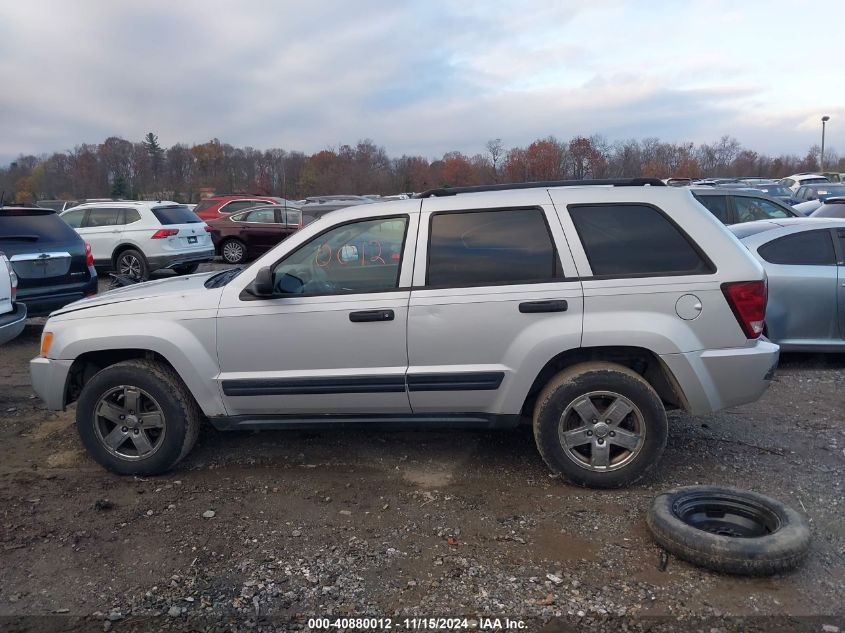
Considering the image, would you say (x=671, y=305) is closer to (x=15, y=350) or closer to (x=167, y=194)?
(x=15, y=350)

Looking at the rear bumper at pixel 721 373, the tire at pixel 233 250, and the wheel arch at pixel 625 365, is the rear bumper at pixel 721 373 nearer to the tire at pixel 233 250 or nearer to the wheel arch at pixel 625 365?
the wheel arch at pixel 625 365

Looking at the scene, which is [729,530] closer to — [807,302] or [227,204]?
[807,302]

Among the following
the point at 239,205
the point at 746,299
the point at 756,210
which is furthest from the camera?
the point at 239,205

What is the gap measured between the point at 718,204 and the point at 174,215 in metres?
10.2

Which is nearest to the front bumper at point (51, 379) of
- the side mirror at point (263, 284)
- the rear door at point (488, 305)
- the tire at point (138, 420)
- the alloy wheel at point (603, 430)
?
the tire at point (138, 420)

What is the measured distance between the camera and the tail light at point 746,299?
3908 mm

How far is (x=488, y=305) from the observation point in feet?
13.1

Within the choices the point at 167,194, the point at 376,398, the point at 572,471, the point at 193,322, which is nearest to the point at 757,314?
the point at 572,471

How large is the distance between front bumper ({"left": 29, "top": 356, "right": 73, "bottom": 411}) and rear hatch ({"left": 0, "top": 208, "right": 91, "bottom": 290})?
4.07m

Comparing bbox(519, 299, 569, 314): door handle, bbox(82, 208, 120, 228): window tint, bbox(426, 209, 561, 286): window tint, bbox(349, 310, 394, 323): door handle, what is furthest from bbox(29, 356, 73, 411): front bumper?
bbox(82, 208, 120, 228): window tint

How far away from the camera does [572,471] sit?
13.3 feet

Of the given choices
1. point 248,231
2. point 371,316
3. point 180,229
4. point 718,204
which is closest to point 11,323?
point 371,316

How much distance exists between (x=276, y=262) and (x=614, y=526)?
256 centimetres

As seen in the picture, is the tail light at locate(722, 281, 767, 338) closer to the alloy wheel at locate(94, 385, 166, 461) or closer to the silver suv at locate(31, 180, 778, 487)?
the silver suv at locate(31, 180, 778, 487)
